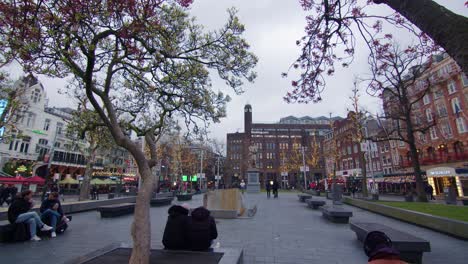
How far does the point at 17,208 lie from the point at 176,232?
5.68 meters

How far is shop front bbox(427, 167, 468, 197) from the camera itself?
27.7m

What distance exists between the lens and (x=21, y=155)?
35438mm

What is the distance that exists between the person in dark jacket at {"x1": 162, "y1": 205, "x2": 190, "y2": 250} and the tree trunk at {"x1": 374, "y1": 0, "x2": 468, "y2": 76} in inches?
201

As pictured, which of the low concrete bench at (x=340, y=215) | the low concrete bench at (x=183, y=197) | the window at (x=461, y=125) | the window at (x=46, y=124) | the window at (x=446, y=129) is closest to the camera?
the low concrete bench at (x=340, y=215)

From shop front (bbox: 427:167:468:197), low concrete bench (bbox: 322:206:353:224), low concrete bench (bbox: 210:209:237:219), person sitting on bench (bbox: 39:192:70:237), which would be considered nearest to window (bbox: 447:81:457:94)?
shop front (bbox: 427:167:468:197)

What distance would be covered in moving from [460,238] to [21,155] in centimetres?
4825

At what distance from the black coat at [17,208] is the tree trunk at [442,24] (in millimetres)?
10268

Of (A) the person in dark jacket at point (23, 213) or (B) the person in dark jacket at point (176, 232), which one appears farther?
(A) the person in dark jacket at point (23, 213)

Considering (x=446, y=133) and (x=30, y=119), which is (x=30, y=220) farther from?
(x=446, y=133)

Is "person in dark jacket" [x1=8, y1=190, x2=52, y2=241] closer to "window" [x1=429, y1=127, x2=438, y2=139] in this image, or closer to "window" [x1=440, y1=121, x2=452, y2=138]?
"window" [x1=440, y1=121, x2=452, y2=138]

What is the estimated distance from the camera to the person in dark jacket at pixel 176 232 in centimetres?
489

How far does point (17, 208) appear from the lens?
23.0 feet

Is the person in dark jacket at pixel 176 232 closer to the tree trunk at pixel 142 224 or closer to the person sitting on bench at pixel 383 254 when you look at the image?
the tree trunk at pixel 142 224

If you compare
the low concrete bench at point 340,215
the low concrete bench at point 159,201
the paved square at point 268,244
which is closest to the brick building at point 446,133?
the low concrete bench at point 340,215
